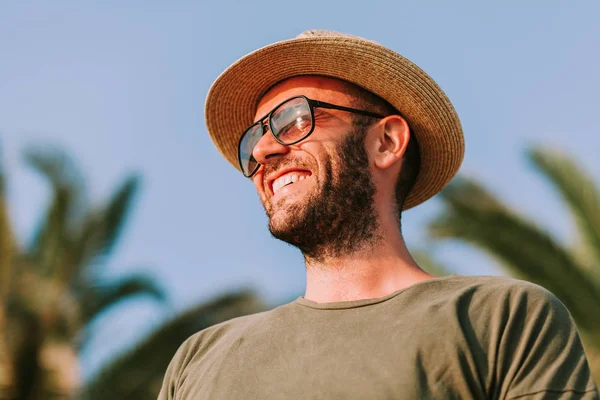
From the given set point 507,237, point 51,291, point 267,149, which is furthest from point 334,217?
point 51,291

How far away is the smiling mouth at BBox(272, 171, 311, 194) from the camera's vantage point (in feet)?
11.1

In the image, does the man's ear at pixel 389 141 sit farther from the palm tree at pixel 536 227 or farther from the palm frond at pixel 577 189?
the palm frond at pixel 577 189

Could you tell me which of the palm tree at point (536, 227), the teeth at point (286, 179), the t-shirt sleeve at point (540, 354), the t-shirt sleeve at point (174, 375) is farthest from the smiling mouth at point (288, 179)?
the palm tree at point (536, 227)

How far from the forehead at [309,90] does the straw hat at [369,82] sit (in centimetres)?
3

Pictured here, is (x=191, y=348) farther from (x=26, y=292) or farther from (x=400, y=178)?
(x=26, y=292)

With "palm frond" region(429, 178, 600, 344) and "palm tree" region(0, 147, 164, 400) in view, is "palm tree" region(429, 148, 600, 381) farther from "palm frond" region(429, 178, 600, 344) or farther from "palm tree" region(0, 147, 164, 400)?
"palm tree" region(0, 147, 164, 400)

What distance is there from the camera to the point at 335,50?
11.6ft

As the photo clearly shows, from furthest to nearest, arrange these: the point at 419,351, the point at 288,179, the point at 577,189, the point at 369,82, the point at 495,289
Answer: the point at 577,189
the point at 369,82
the point at 288,179
the point at 495,289
the point at 419,351

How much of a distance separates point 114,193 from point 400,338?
882 cm

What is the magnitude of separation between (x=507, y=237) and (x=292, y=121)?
5.51m

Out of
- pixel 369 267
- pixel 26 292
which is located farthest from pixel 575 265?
pixel 26 292

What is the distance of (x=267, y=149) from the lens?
3.49 metres

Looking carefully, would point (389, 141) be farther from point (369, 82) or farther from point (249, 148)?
point (249, 148)

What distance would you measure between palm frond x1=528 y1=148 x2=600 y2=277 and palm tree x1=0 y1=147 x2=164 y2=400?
18.3 feet
